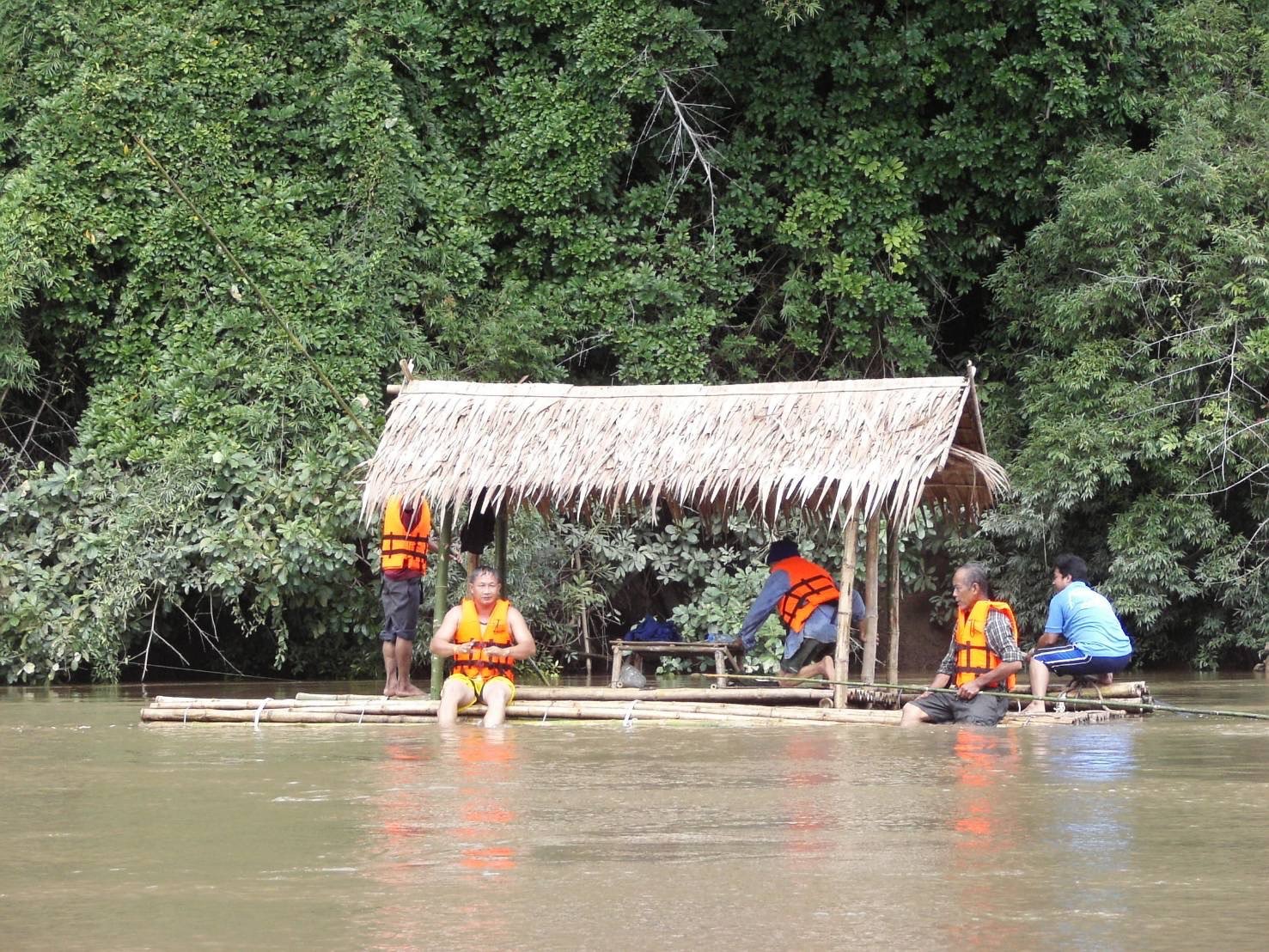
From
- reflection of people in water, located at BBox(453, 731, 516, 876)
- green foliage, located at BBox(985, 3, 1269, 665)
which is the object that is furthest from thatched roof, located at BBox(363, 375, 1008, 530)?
green foliage, located at BBox(985, 3, 1269, 665)

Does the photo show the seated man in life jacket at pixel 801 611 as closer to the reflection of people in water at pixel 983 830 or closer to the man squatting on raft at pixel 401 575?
the reflection of people in water at pixel 983 830

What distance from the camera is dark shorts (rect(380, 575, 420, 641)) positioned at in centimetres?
1180

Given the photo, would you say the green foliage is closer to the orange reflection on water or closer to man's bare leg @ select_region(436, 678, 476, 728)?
the orange reflection on water

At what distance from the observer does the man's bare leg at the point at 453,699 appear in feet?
33.4

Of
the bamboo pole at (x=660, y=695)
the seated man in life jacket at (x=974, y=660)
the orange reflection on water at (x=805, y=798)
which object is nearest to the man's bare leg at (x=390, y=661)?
the bamboo pole at (x=660, y=695)

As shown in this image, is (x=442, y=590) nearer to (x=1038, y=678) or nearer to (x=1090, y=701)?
(x=1038, y=678)

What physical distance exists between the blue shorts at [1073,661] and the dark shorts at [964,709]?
1059 mm

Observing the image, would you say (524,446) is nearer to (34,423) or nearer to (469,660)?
(469,660)

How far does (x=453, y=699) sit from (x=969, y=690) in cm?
315

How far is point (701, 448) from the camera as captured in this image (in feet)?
34.9

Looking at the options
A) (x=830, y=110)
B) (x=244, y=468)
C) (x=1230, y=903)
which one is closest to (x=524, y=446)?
(x=244, y=468)

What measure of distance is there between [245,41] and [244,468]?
475cm

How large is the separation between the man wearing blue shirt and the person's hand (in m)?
0.94

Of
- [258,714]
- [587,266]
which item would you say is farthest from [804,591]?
[587,266]
